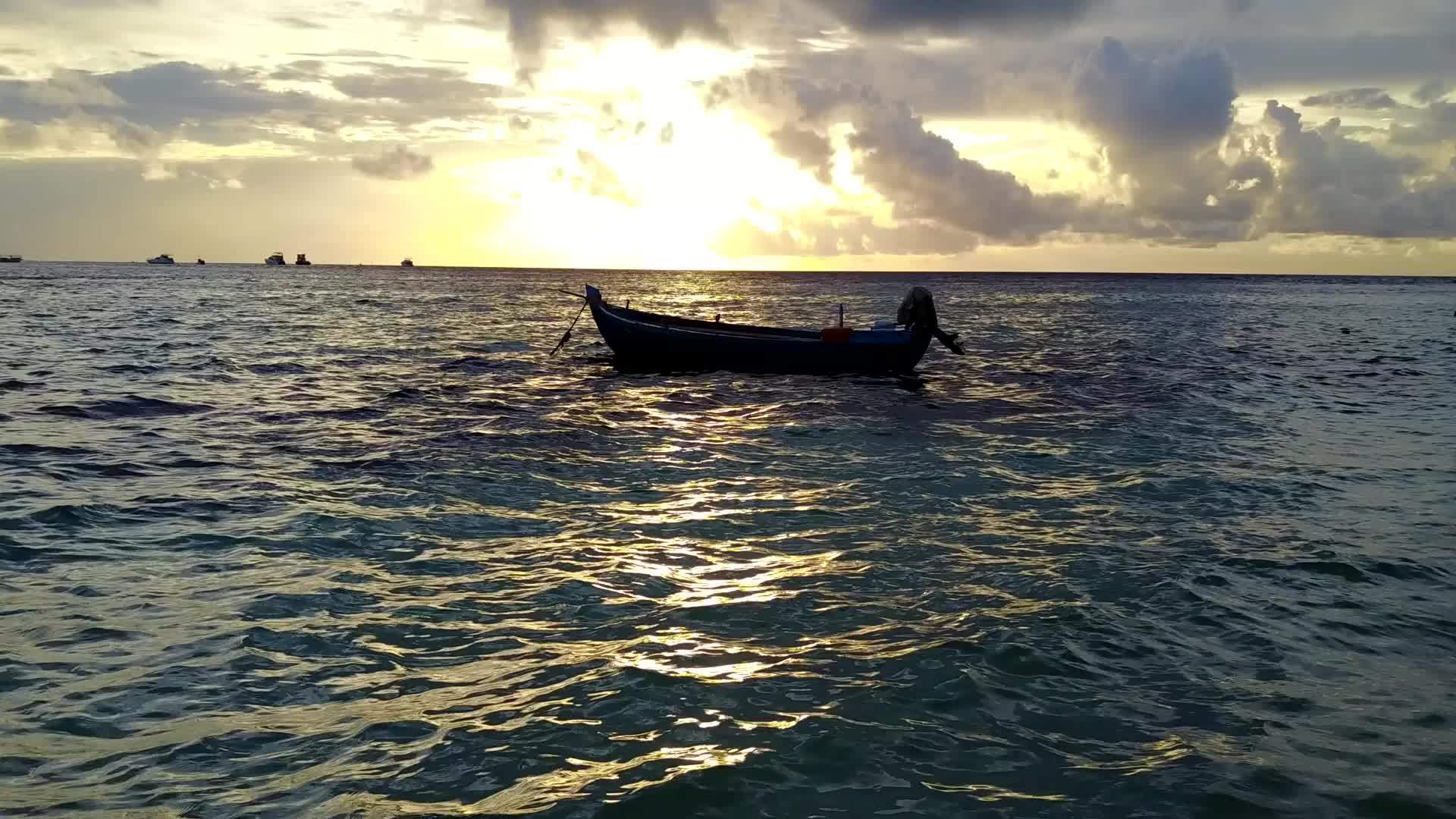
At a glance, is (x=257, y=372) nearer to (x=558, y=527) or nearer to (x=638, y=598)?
(x=558, y=527)

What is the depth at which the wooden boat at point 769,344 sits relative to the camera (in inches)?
1180

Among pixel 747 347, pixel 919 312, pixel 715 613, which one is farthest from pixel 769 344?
pixel 715 613

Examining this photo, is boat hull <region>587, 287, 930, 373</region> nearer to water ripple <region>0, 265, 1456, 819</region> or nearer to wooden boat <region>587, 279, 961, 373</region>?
wooden boat <region>587, 279, 961, 373</region>

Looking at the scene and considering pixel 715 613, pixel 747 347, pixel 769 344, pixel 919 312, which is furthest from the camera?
pixel 747 347

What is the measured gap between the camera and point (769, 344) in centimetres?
3022

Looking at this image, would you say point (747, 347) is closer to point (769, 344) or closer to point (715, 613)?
point (769, 344)

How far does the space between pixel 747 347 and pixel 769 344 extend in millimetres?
776

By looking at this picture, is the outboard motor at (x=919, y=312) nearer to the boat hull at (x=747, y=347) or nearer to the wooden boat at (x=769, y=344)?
the wooden boat at (x=769, y=344)

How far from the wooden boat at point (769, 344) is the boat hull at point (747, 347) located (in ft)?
0.08

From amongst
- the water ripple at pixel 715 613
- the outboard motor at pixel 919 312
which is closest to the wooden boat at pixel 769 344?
the outboard motor at pixel 919 312

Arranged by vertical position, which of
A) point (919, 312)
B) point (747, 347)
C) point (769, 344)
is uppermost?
point (919, 312)

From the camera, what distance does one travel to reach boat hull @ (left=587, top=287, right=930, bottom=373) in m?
30.0

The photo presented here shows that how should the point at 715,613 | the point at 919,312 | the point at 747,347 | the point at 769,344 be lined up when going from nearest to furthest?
1. the point at 715,613
2. the point at 919,312
3. the point at 769,344
4. the point at 747,347

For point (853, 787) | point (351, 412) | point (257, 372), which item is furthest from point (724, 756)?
point (257, 372)
